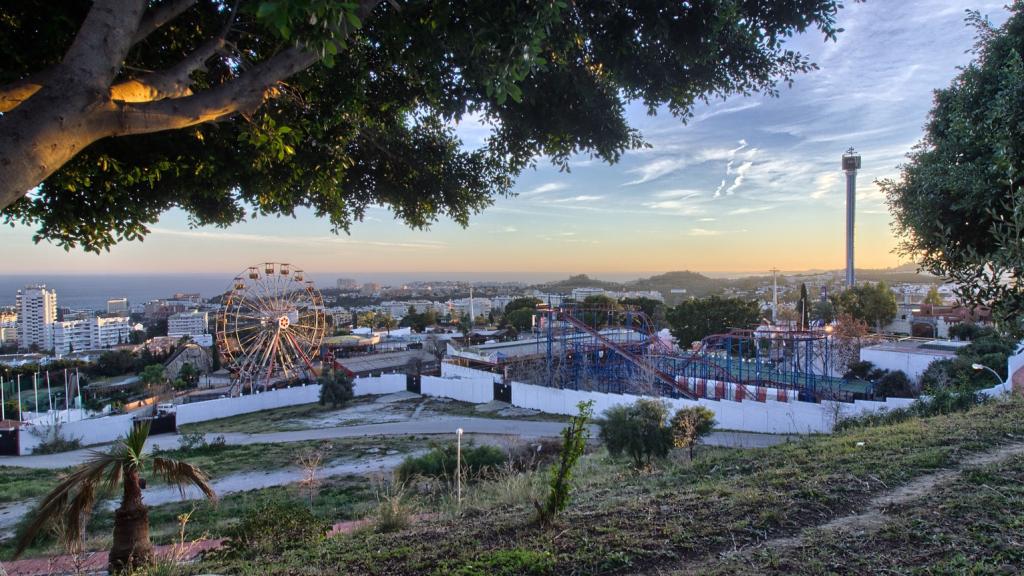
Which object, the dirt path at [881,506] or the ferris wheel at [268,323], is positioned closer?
the dirt path at [881,506]

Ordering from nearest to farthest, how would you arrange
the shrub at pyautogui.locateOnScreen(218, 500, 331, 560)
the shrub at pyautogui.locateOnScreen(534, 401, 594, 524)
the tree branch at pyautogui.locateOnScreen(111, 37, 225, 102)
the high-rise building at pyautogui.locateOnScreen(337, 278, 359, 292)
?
1. the tree branch at pyautogui.locateOnScreen(111, 37, 225, 102)
2. the shrub at pyautogui.locateOnScreen(534, 401, 594, 524)
3. the shrub at pyautogui.locateOnScreen(218, 500, 331, 560)
4. the high-rise building at pyautogui.locateOnScreen(337, 278, 359, 292)

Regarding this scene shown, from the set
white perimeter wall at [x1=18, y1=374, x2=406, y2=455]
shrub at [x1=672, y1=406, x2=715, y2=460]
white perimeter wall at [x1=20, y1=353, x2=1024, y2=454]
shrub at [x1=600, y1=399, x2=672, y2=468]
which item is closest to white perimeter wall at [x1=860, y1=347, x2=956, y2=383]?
white perimeter wall at [x1=20, y1=353, x2=1024, y2=454]

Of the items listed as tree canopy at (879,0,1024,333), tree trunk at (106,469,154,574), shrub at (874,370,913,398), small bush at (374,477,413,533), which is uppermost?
tree canopy at (879,0,1024,333)

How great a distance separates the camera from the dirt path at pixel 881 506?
11.8ft

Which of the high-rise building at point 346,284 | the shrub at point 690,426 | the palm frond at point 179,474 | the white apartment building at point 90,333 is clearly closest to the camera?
the palm frond at point 179,474

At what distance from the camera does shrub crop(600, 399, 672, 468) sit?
39.3 ft

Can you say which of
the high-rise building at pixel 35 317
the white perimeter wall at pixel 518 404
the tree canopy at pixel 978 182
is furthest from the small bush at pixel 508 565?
the high-rise building at pixel 35 317

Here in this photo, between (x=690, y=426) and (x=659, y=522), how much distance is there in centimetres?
887

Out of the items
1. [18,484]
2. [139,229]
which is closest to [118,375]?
[18,484]

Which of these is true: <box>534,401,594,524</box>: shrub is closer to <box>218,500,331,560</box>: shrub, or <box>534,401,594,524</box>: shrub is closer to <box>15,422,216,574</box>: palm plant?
<box>218,500,331,560</box>: shrub

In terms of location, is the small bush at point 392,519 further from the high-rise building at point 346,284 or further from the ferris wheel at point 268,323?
the high-rise building at point 346,284

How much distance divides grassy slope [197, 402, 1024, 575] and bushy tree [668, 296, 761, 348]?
35450 millimetres

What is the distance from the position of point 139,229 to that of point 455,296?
503 feet

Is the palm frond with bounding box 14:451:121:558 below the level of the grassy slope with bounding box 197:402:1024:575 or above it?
above
